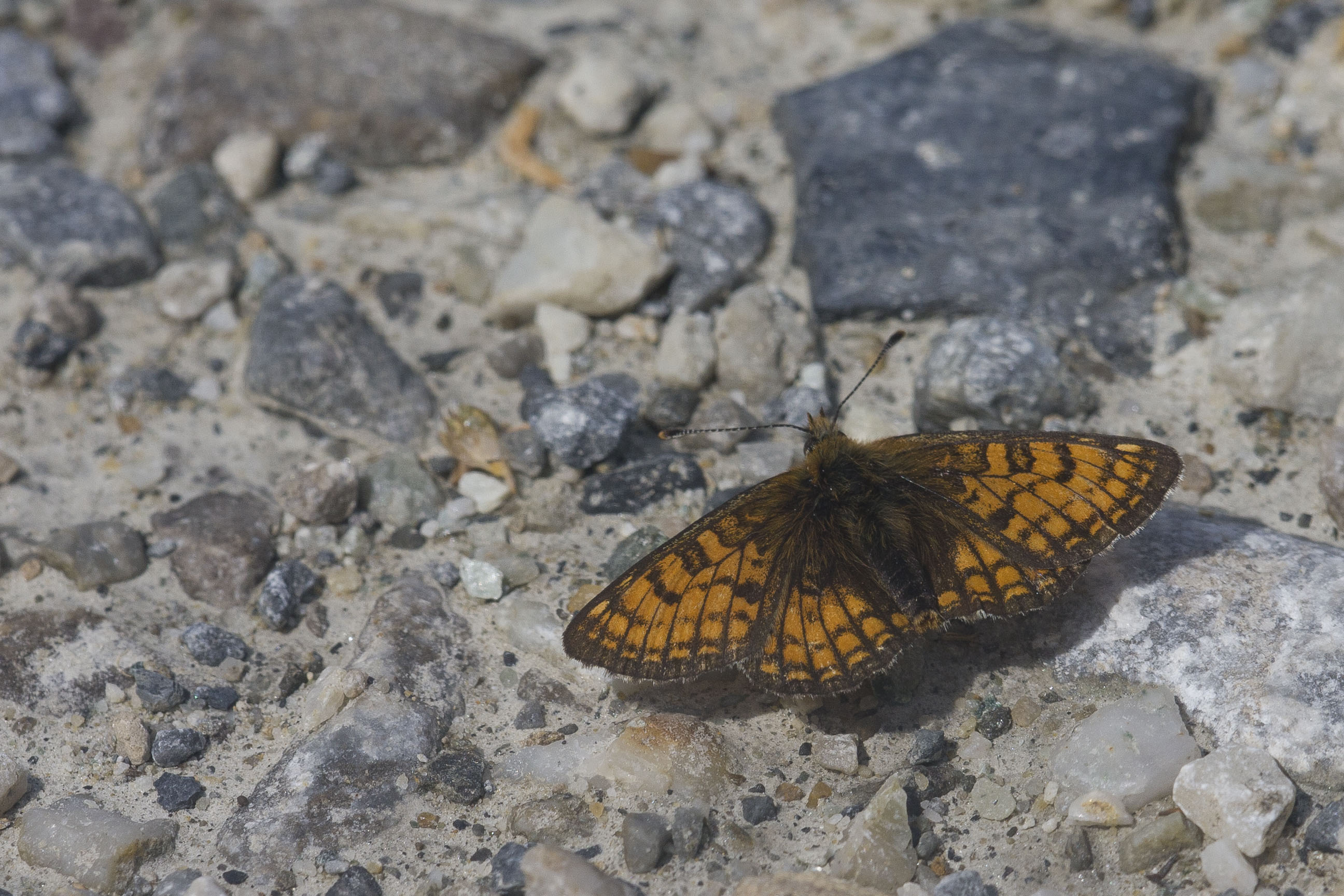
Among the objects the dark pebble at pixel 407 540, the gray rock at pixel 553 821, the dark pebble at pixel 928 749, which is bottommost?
the dark pebble at pixel 407 540

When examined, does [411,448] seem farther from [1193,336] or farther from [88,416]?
[1193,336]

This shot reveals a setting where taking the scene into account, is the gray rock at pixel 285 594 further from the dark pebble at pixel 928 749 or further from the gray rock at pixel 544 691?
the dark pebble at pixel 928 749

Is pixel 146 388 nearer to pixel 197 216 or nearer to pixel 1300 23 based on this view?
pixel 197 216

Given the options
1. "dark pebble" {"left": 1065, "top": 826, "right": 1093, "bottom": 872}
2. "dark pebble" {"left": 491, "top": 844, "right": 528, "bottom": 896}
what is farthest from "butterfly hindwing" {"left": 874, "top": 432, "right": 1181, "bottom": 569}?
"dark pebble" {"left": 491, "top": 844, "right": 528, "bottom": 896}

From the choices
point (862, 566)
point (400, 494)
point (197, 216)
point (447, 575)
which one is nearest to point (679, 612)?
point (862, 566)

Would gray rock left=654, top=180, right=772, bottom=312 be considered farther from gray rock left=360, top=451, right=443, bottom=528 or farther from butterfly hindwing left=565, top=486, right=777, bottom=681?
butterfly hindwing left=565, top=486, right=777, bottom=681

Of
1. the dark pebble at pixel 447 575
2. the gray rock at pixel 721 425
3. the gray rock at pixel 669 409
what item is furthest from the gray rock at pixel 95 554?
the gray rock at pixel 721 425

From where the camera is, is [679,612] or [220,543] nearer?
[679,612]
